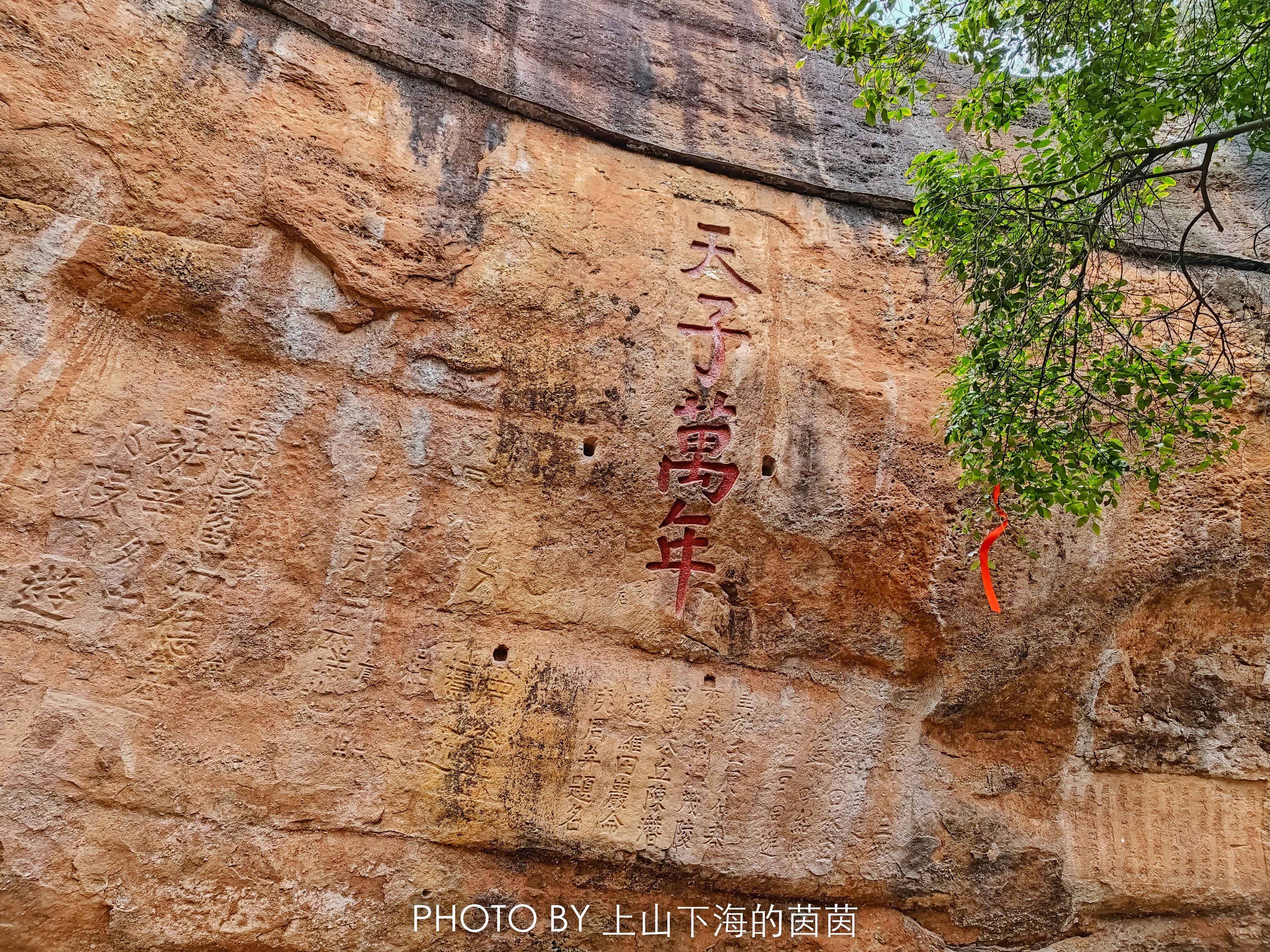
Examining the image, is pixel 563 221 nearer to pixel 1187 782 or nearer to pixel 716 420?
pixel 716 420

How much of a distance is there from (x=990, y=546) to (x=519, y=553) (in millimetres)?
2649

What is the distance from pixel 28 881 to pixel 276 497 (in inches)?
73.6

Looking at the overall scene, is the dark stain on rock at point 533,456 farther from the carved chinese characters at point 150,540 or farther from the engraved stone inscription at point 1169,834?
the engraved stone inscription at point 1169,834

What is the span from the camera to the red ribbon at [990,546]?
4266 mm

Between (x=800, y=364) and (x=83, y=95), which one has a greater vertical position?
(x=83, y=95)

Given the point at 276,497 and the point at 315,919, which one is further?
the point at 276,497

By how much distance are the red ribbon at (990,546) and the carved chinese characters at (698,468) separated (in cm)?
141

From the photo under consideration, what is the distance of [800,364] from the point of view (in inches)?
198

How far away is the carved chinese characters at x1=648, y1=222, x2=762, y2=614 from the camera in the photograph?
4.68m

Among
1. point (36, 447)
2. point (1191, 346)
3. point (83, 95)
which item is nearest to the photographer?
point (36, 447)

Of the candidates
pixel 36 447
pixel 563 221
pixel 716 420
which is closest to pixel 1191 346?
pixel 716 420

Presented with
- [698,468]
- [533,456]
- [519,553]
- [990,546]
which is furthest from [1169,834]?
[533,456]

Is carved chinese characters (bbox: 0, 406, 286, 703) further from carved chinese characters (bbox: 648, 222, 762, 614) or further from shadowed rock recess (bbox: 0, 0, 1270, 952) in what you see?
carved chinese characters (bbox: 648, 222, 762, 614)

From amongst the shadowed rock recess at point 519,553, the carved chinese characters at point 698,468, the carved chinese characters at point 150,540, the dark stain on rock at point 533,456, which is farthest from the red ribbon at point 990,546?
the carved chinese characters at point 150,540
